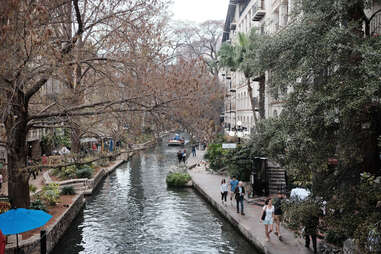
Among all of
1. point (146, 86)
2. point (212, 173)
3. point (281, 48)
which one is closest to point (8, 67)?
point (146, 86)

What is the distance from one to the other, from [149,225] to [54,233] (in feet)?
14.8

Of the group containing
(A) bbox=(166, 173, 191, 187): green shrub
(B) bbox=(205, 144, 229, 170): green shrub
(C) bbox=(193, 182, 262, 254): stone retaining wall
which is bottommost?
(C) bbox=(193, 182, 262, 254): stone retaining wall

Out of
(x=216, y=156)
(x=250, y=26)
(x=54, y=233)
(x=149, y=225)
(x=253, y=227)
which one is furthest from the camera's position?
(x=250, y=26)

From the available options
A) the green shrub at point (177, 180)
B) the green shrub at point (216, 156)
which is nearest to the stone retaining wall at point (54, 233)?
the green shrub at point (177, 180)

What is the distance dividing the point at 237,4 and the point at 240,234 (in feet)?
116

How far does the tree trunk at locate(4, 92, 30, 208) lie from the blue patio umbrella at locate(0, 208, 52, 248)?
1.25m

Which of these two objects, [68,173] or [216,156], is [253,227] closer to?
[216,156]

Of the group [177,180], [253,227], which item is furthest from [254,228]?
[177,180]

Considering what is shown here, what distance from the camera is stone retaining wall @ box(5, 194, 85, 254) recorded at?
11.7 metres

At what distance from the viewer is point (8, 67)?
8.92 meters

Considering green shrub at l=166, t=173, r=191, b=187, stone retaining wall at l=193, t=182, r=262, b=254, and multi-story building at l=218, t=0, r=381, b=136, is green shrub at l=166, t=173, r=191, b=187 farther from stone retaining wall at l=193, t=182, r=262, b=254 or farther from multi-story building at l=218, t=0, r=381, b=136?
multi-story building at l=218, t=0, r=381, b=136

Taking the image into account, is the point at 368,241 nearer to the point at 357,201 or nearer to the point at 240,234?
the point at 357,201

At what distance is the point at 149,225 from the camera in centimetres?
1700

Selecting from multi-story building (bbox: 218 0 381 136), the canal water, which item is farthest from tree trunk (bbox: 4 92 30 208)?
multi-story building (bbox: 218 0 381 136)
